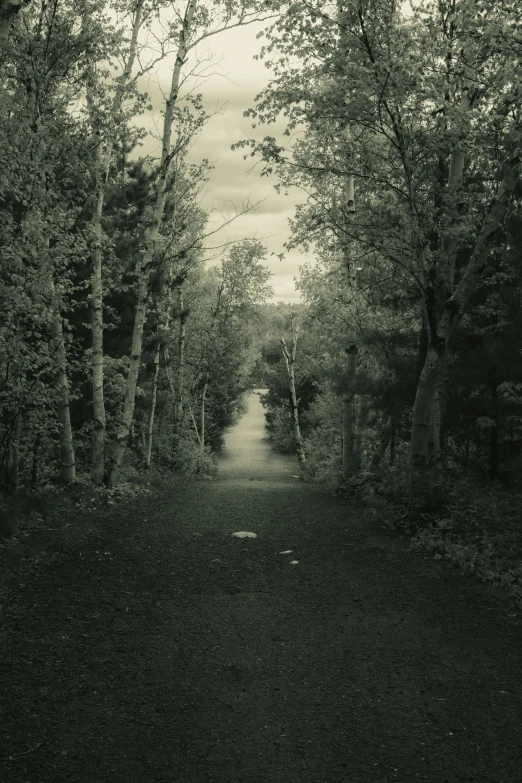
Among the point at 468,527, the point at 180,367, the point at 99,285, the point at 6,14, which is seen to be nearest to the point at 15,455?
the point at 99,285

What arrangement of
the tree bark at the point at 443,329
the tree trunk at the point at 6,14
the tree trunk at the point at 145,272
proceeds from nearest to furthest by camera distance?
the tree trunk at the point at 6,14 < the tree bark at the point at 443,329 < the tree trunk at the point at 145,272

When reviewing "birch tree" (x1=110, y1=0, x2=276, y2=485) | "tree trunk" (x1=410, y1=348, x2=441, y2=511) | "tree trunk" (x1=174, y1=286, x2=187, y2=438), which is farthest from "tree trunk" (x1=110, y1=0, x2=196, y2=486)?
"tree trunk" (x1=174, y1=286, x2=187, y2=438)

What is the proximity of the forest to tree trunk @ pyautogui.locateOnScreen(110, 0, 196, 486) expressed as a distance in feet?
0.16

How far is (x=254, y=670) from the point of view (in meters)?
4.63

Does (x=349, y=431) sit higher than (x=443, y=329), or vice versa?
(x=443, y=329)

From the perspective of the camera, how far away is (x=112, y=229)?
15148 mm

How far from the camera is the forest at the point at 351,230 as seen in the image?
8.25 metres

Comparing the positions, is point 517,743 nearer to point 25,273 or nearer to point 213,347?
point 25,273

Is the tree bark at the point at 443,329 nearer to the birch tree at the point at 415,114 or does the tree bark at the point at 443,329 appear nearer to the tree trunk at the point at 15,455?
the birch tree at the point at 415,114

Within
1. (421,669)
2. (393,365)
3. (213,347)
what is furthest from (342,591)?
(213,347)

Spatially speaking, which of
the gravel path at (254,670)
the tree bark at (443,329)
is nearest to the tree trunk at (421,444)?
the tree bark at (443,329)

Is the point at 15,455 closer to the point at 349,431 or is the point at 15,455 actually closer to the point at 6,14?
the point at 6,14

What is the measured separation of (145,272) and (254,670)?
32.7 ft

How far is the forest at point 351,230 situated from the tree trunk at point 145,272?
48 mm
